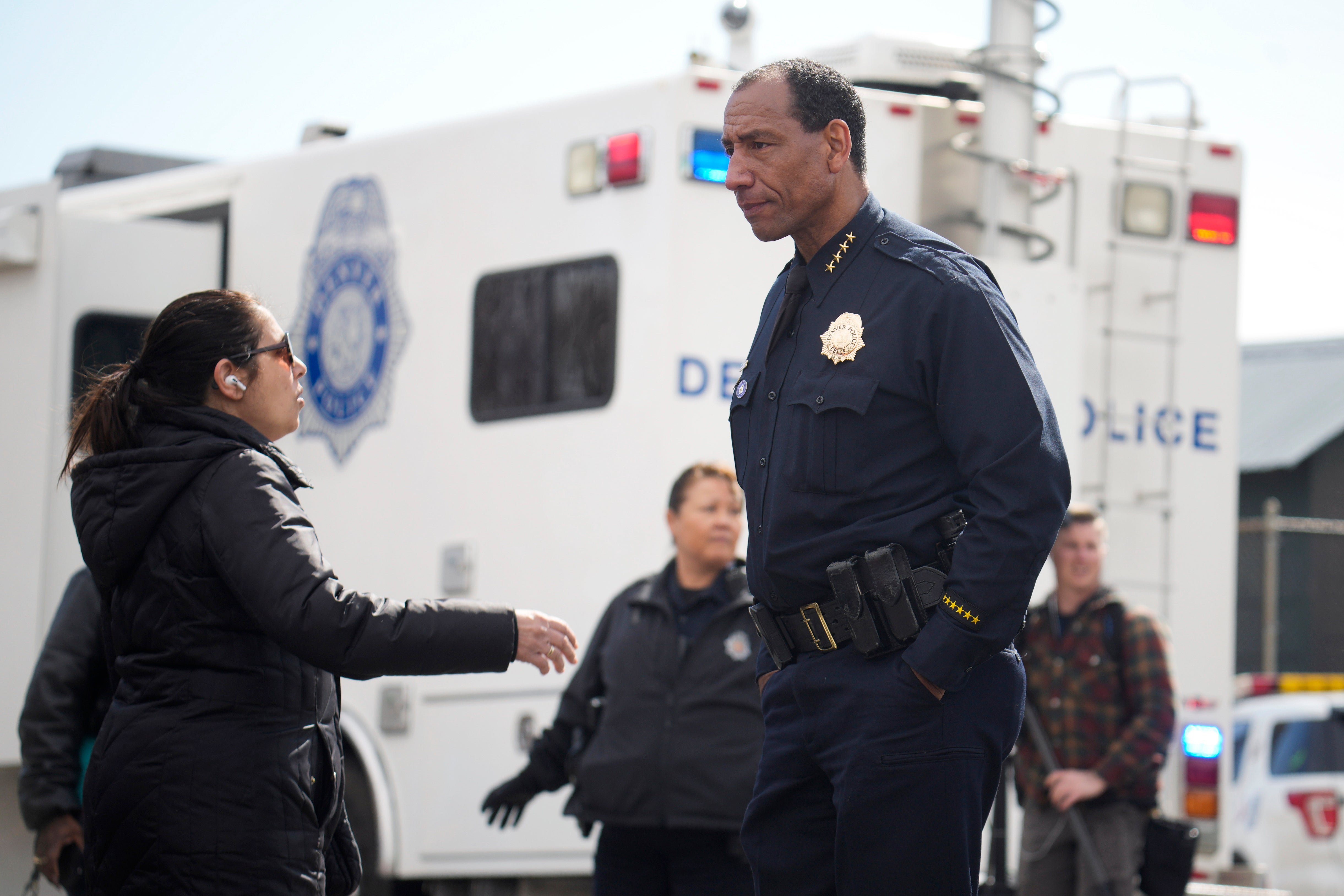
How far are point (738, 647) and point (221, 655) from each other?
183 centimetres

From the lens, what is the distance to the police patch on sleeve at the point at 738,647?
4488 mm

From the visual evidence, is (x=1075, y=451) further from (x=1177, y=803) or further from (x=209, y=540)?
(x=209, y=540)

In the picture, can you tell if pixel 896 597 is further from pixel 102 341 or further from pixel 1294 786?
pixel 1294 786

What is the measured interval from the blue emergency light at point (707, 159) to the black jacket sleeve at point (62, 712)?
235 cm

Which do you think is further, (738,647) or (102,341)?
(102,341)

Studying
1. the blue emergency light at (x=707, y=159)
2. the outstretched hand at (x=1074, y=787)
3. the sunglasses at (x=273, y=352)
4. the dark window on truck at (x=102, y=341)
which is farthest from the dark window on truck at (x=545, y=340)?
the sunglasses at (x=273, y=352)

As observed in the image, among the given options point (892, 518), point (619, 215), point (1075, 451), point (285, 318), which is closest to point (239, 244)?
point (285, 318)

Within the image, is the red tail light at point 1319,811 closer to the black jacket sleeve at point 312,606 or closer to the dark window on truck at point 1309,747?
the dark window on truck at point 1309,747

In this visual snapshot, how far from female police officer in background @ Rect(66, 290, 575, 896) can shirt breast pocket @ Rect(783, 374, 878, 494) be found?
1.75 feet

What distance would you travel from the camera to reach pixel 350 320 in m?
6.64

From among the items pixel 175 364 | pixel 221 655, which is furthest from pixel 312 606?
pixel 175 364

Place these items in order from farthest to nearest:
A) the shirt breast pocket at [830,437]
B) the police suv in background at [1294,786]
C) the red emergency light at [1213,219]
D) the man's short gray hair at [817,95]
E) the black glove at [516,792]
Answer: the police suv in background at [1294,786], the red emergency light at [1213,219], the black glove at [516,792], the man's short gray hair at [817,95], the shirt breast pocket at [830,437]

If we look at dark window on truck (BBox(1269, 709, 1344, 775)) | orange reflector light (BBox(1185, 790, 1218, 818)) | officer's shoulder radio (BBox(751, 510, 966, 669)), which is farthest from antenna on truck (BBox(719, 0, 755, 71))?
dark window on truck (BBox(1269, 709, 1344, 775))

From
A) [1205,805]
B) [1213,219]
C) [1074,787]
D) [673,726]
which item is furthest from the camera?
[1213,219]
